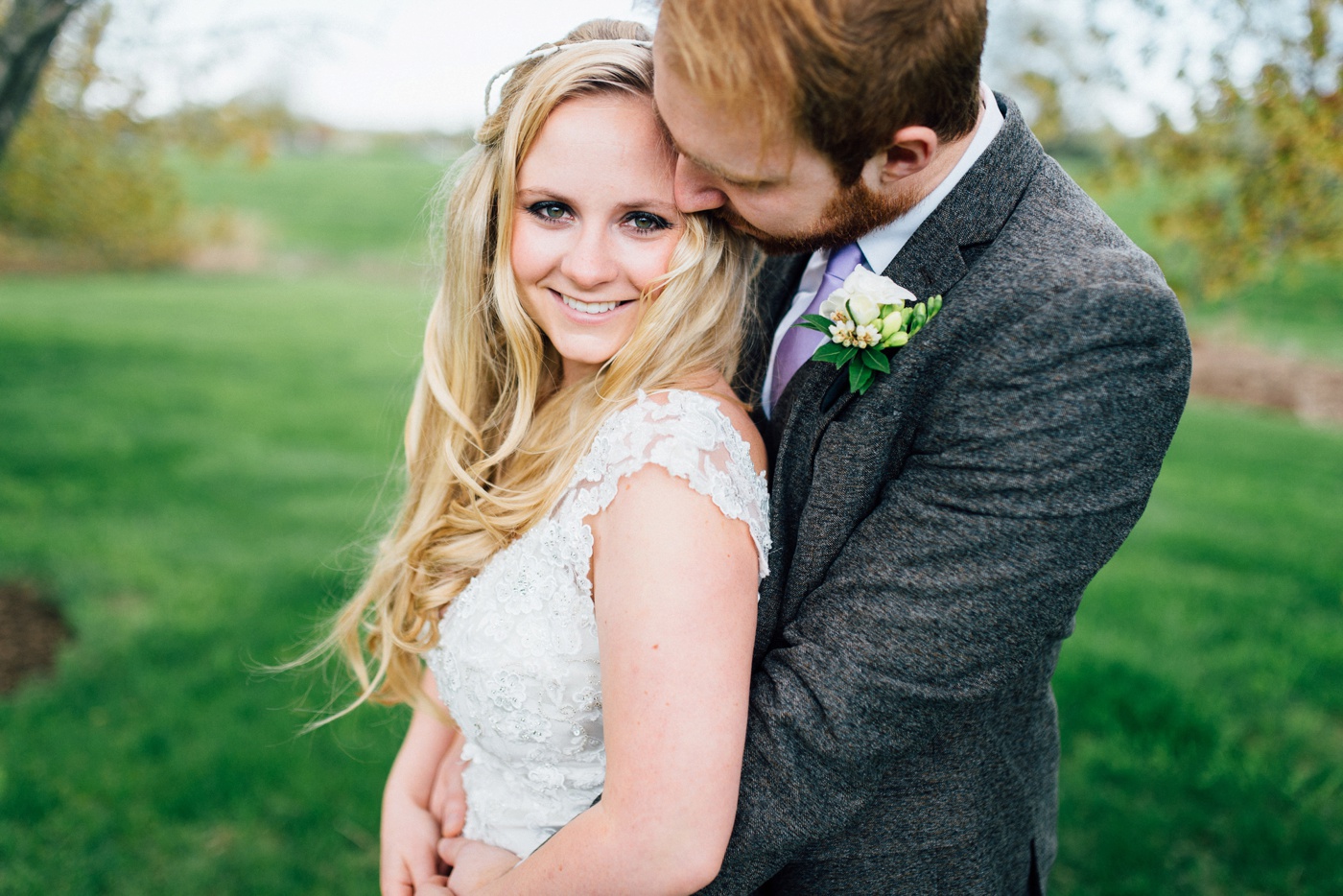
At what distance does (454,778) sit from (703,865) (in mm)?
990

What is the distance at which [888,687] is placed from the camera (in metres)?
1.51

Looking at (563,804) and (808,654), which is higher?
(808,654)

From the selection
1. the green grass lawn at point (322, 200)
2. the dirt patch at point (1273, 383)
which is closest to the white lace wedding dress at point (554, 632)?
the dirt patch at point (1273, 383)

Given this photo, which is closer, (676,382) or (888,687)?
(888,687)

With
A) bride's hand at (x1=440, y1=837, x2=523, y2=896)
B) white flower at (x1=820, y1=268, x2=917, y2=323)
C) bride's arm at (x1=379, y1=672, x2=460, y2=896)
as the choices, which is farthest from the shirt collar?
bride's arm at (x1=379, y1=672, x2=460, y2=896)

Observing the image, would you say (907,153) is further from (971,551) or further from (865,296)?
(971,551)

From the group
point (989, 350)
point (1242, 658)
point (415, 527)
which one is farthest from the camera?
point (1242, 658)

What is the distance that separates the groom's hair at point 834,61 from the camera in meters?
1.45

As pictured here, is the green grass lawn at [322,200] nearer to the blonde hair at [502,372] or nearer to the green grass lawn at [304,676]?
the green grass lawn at [304,676]

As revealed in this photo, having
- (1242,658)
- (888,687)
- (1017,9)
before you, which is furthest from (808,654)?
(1017,9)

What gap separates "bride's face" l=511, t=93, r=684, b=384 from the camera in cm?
183

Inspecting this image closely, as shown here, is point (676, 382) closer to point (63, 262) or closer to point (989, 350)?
point (989, 350)

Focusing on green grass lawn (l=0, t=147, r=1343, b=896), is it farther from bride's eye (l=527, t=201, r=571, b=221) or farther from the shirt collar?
the shirt collar

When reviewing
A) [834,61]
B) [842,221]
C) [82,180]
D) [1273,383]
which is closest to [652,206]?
[842,221]
